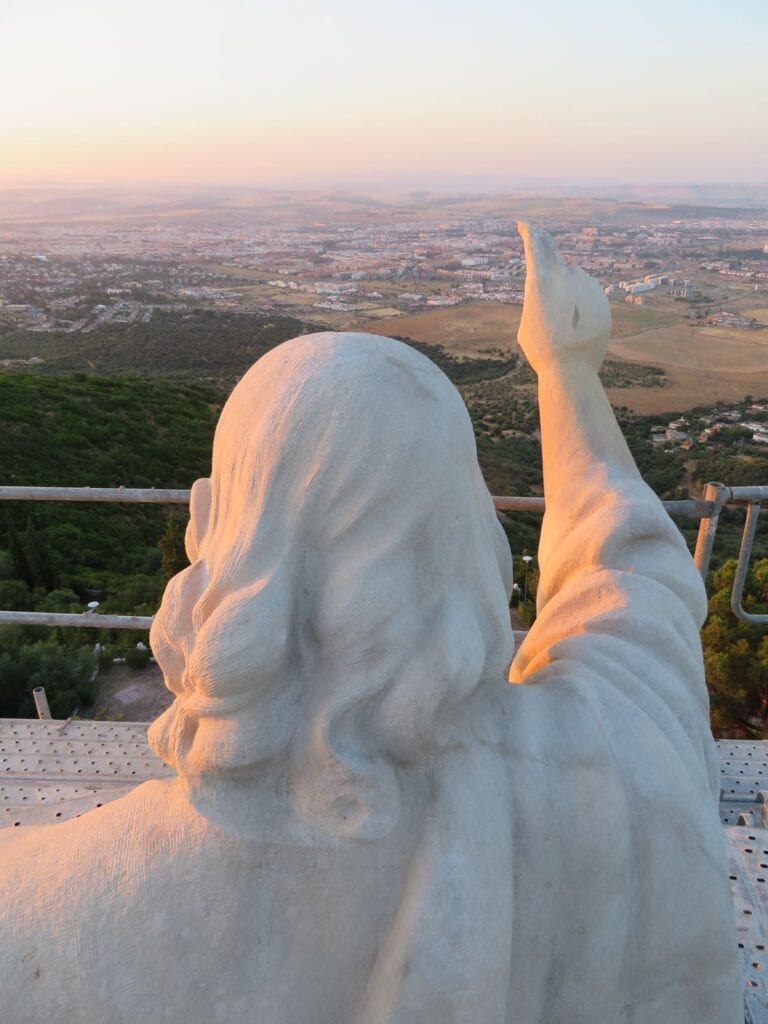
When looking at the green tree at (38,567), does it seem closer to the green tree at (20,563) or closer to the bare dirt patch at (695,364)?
the green tree at (20,563)

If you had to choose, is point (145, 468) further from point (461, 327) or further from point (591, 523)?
Result: point (591, 523)

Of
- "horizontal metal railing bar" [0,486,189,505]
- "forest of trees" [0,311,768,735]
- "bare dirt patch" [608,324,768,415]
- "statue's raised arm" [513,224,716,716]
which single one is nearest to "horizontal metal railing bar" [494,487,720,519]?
"forest of trees" [0,311,768,735]

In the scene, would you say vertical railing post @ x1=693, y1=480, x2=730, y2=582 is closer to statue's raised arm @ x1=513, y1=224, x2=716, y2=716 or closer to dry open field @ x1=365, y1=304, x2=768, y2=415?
statue's raised arm @ x1=513, y1=224, x2=716, y2=716

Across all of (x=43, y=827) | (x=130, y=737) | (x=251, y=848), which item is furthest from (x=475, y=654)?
(x=130, y=737)

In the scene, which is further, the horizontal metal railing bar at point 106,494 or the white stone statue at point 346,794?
the horizontal metal railing bar at point 106,494

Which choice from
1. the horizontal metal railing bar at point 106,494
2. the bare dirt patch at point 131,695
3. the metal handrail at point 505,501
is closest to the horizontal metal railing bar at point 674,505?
the metal handrail at point 505,501

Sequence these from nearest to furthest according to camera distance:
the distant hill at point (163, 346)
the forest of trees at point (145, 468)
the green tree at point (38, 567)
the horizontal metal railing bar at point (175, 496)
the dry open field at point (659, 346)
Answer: the horizontal metal railing bar at point (175, 496), the forest of trees at point (145, 468), the green tree at point (38, 567), the dry open field at point (659, 346), the distant hill at point (163, 346)

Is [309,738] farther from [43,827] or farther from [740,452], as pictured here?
[740,452]
